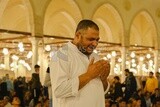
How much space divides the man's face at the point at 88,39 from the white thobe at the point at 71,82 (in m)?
0.06

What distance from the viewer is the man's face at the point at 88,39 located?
2.42 m

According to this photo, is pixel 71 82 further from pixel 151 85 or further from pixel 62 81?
pixel 151 85

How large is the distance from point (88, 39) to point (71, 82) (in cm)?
30

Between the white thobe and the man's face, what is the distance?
0.06m

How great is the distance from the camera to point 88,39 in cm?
242

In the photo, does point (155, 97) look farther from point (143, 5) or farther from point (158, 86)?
point (143, 5)

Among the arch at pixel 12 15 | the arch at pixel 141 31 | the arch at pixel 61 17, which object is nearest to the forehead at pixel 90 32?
the arch at pixel 61 17

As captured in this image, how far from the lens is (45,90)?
426 inches

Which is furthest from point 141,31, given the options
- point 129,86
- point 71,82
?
point 71,82

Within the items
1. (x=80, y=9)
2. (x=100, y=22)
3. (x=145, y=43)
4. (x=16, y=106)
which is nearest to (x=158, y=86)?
(x=80, y=9)

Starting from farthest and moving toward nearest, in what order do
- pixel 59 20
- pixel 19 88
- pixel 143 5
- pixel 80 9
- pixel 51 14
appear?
pixel 59 20 < pixel 51 14 < pixel 143 5 < pixel 80 9 < pixel 19 88

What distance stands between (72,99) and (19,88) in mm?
8299

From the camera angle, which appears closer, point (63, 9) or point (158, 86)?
point (158, 86)

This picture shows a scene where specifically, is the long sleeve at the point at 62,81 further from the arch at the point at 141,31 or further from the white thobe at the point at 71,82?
the arch at the point at 141,31
